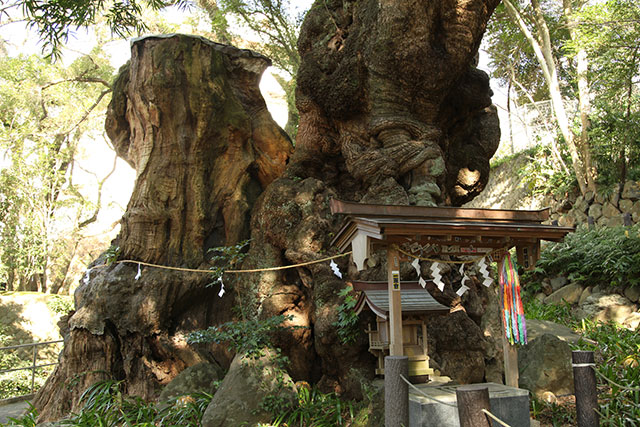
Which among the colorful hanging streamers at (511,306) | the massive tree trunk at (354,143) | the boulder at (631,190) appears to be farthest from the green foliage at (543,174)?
the colorful hanging streamers at (511,306)

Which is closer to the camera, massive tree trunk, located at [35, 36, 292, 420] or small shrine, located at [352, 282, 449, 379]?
small shrine, located at [352, 282, 449, 379]

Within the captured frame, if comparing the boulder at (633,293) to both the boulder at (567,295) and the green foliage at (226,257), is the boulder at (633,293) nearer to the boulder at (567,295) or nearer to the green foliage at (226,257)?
the boulder at (567,295)

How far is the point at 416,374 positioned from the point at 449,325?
1.45 m

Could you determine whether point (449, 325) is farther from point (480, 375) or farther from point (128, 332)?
point (128, 332)

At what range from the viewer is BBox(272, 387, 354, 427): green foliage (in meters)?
5.73

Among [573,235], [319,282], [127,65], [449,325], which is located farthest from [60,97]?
[573,235]

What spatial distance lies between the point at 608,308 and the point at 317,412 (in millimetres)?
6960

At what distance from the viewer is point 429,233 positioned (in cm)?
477

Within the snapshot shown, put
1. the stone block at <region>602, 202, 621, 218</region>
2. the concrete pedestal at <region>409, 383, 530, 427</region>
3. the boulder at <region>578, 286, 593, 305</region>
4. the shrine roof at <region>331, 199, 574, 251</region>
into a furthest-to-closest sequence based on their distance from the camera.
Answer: the stone block at <region>602, 202, 621, 218</region> → the boulder at <region>578, 286, 593, 305</region> → the shrine roof at <region>331, 199, 574, 251</region> → the concrete pedestal at <region>409, 383, 530, 427</region>

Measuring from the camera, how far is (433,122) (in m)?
7.54

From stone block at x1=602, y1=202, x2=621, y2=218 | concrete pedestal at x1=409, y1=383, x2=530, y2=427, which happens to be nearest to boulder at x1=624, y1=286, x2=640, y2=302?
stone block at x1=602, y1=202, x2=621, y2=218

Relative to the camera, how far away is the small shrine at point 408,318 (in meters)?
5.27

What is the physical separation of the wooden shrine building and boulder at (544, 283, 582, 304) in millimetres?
6121

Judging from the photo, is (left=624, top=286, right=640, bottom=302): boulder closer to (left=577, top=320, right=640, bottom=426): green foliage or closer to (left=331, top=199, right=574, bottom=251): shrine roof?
(left=577, top=320, right=640, bottom=426): green foliage
